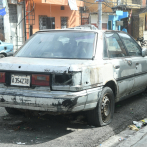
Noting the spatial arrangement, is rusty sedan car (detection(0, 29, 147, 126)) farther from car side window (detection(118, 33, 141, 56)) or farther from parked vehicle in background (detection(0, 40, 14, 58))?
parked vehicle in background (detection(0, 40, 14, 58))

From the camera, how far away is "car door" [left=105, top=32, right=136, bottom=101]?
183 inches

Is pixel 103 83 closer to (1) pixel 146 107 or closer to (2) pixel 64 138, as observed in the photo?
(2) pixel 64 138

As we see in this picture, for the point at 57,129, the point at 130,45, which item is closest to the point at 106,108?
the point at 57,129

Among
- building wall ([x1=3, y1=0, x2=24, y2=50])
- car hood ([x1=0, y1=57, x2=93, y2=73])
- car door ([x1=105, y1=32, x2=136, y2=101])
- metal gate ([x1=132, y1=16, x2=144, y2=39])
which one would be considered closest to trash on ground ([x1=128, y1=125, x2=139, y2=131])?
car door ([x1=105, y1=32, x2=136, y2=101])

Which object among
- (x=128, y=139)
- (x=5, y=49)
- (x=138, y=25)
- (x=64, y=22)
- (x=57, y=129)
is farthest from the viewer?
(x=138, y=25)

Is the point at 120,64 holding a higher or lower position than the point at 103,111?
higher

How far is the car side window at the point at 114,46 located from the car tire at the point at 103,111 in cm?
71

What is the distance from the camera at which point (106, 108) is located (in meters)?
4.39

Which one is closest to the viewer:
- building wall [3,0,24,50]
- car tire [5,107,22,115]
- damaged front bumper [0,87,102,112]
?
damaged front bumper [0,87,102,112]

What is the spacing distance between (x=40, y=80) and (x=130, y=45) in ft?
8.68

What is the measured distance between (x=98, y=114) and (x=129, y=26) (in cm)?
3297

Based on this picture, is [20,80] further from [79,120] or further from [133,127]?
[133,127]

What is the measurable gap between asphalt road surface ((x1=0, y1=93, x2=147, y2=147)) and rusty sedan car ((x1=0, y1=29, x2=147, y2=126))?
0.21m

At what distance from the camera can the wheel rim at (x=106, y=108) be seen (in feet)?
14.0
